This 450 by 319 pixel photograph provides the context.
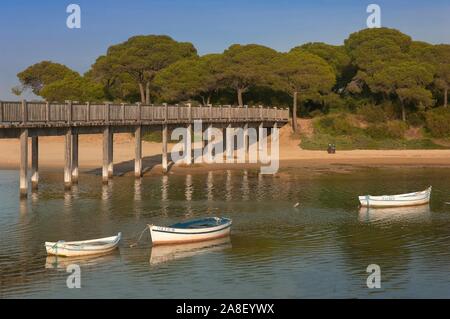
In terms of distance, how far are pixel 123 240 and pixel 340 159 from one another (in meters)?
44.2

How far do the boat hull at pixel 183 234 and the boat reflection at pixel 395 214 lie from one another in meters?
9.88

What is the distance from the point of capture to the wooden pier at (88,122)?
43.8m

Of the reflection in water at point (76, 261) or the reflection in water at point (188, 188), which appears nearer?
the reflection in water at point (76, 261)

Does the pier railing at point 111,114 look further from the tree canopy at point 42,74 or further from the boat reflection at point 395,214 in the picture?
the tree canopy at point 42,74

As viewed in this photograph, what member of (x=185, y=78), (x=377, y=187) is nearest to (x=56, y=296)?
(x=377, y=187)

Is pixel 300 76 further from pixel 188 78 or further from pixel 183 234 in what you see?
pixel 183 234

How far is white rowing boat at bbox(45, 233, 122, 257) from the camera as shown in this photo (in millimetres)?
31234

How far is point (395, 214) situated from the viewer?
43969mm

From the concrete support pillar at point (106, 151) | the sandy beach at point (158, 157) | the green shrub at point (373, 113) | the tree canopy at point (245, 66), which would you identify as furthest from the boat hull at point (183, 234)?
the green shrub at point (373, 113)

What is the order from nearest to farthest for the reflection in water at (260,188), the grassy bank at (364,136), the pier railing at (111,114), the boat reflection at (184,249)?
1. the boat reflection at (184,249)
2. the pier railing at (111,114)
3. the reflection in water at (260,188)
4. the grassy bank at (364,136)

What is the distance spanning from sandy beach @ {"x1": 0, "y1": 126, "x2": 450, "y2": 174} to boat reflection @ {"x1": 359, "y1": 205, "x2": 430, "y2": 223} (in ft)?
74.4

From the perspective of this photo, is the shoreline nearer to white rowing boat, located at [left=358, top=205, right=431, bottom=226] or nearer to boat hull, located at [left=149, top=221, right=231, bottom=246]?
white rowing boat, located at [left=358, top=205, right=431, bottom=226]
